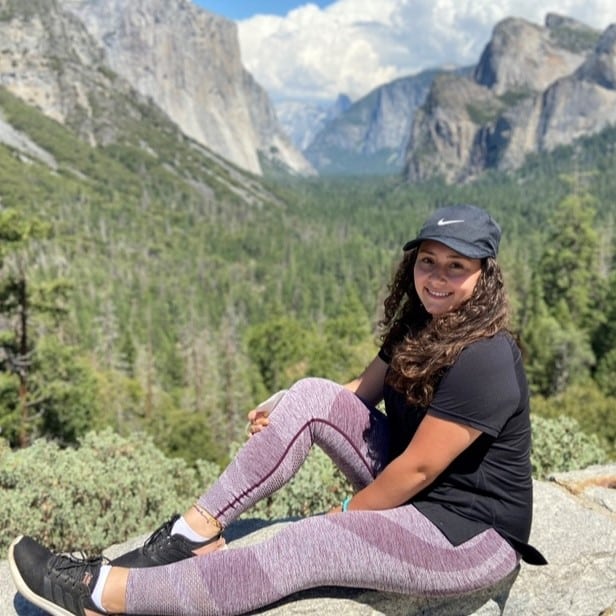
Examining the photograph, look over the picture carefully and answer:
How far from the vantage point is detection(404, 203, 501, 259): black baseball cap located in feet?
10.2

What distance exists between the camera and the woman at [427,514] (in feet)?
10.1

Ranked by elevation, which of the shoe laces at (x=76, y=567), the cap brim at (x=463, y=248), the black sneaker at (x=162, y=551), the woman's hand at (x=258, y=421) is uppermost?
the cap brim at (x=463, y=248)

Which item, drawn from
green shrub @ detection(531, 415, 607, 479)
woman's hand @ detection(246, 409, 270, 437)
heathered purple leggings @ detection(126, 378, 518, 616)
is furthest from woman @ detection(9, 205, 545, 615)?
green shrub @ detection(531, 415, 607, 479)

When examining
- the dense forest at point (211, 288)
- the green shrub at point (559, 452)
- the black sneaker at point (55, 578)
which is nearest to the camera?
the black sneaker at point (55, 578)

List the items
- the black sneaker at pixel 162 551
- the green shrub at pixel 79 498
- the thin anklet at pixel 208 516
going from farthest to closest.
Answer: the green shrub at pixel 79 498, the thin anklet at pixel 208 516, the black sneaker at pixel 162 551

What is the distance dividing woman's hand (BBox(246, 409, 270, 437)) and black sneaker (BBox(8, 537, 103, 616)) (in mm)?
1170

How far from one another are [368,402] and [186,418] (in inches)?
996

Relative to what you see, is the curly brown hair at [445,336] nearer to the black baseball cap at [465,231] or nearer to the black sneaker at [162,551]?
the black baseball cap at [465,231]

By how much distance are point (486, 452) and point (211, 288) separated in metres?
92.6

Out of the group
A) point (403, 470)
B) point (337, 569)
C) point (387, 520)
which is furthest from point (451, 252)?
point (337, 569)

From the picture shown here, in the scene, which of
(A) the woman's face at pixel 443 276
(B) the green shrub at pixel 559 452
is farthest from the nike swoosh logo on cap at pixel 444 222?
(B) the green shrub at pixel 559 452

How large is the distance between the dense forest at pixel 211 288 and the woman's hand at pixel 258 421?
0.95m

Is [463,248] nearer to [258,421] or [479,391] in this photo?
[479,391]

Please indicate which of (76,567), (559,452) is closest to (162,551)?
(76,567)
